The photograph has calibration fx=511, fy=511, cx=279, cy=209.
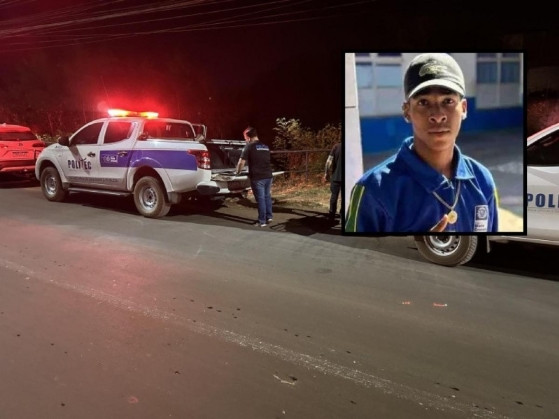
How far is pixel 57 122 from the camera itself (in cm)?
2602

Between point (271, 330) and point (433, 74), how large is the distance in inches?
108

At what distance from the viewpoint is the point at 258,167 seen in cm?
855

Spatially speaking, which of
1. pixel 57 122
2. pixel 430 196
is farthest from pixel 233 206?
pixel 57 122

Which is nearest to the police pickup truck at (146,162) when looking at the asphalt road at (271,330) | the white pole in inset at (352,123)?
the asphalt road at (271,330)

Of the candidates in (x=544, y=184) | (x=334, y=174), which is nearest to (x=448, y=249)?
(x=544, y=184)

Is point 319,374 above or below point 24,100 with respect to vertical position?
below

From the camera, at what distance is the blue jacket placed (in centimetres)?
492

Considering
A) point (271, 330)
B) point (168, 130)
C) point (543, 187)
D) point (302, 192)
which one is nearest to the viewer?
point (271, 330)

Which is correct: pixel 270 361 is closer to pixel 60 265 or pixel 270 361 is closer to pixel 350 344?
pixel 350 344

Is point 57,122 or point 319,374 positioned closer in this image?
point 319,374

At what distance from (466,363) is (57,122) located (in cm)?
2627

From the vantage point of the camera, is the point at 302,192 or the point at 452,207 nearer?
the point at 452,207

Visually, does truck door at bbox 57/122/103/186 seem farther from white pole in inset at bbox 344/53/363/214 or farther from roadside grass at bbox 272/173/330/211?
white pole in inset at bbox 344/53/363/214

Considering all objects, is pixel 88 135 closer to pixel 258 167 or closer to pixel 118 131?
pixel 118 131
